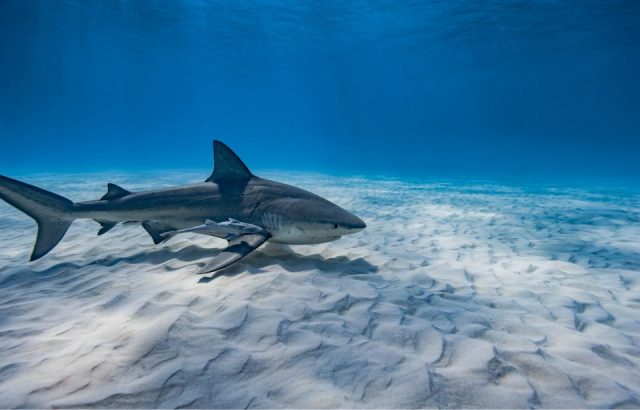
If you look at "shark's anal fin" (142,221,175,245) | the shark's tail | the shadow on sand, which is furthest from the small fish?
the shark's tail

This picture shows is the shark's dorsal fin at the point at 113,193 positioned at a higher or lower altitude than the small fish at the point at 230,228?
higher

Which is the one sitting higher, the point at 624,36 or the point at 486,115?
the point at 486,115

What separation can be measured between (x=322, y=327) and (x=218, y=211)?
2875 millimetres

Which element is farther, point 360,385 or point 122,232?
point 122,232

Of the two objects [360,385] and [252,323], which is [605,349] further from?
[252,323]

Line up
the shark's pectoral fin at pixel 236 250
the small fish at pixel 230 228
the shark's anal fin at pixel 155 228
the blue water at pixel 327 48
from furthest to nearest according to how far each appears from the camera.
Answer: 1. the blue water at pixel 327 48
2. the shark's anal fin at pixel 155 228
3. the small fish at pixel 230 228
4. the shark's pectoral fin at pixel 236 250

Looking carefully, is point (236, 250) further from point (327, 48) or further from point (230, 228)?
point (327, 48)

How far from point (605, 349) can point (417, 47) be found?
49680 mm

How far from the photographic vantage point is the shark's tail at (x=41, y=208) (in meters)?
4.11

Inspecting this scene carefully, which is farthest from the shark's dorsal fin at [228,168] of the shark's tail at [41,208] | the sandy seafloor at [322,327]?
the shark's tail at [41,208]

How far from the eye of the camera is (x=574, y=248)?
5590 mm

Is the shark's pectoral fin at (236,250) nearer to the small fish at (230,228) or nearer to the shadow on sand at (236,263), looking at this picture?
the small fish at (230,228)

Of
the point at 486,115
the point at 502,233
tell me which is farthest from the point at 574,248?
the point at 486,115

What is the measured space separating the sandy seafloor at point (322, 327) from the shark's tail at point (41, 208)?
15.4 inches
